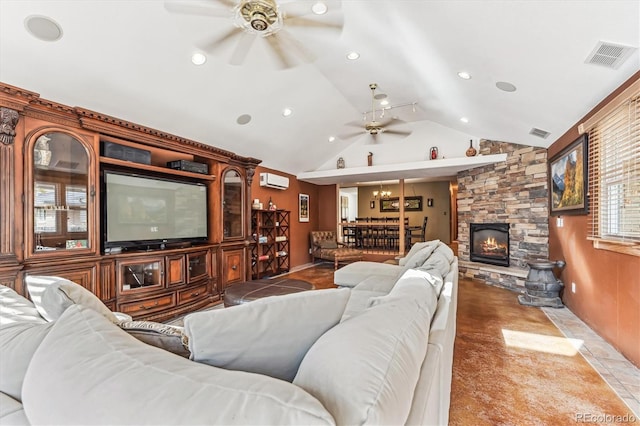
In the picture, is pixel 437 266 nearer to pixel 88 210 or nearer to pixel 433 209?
pixel 88 210

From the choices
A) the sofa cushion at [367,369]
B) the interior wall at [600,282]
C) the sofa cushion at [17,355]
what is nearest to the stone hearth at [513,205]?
the interior wall at [600,282]

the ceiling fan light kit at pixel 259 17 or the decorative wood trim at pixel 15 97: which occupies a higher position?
the ceiling fan light kit at pixel 259 17

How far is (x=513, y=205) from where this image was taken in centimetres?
510

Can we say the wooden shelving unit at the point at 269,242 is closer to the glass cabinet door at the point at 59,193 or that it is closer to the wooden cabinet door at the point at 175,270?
the wooden cabinet door at the point at 175,270

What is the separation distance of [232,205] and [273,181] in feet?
5.01

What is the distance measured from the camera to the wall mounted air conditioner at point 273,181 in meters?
5.97

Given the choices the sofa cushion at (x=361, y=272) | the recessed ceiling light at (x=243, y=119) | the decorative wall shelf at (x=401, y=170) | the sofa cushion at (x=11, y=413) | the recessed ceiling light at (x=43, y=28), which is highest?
the recessed ceiling light at (x=43, y=28)

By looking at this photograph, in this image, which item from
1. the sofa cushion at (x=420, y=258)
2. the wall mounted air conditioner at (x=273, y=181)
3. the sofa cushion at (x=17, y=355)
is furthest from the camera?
the wall mounted air conditioner at (x=273, y=181)

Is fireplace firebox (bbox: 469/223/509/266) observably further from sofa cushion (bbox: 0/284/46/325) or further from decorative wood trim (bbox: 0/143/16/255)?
decorative wood trim (bbox: 0/143/16/255)

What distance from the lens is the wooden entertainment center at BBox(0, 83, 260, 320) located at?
2.48 meters

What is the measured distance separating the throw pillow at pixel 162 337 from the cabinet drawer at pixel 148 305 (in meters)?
2.72

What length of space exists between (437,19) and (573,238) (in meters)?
3.09

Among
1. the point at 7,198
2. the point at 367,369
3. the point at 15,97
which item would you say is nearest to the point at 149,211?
the point at 7,198

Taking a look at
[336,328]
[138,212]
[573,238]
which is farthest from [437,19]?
[138,212]
